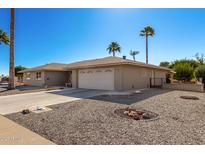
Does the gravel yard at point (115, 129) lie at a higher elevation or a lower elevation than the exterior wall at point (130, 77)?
lower

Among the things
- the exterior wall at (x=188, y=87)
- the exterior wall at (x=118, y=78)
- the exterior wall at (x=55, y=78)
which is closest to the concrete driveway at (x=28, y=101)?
the exterior wall at (x=118, y=78)

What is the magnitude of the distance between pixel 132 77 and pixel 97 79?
379 centimetres

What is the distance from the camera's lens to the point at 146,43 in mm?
27594

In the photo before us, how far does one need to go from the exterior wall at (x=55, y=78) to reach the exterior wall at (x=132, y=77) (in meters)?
11.4

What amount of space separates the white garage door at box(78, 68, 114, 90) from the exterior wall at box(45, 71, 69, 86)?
5722mm

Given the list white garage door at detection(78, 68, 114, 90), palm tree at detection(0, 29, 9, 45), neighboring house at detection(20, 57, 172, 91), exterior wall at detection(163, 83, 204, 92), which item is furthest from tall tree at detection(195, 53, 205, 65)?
palm tree at detection(0, 29, 9, 45)

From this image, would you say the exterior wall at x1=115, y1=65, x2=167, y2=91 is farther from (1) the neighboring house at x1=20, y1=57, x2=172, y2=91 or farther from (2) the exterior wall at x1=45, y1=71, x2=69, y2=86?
(2) the exterior wall at x1=45, y1=71, x2=69, y2=86

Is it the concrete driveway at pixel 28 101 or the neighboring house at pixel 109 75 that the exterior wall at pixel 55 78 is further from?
the concrete driveway at pixel 28 101

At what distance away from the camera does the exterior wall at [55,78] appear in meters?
19.2

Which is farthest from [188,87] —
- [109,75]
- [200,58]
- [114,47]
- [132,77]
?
[200,58]

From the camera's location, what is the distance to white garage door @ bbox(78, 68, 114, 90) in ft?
43.2

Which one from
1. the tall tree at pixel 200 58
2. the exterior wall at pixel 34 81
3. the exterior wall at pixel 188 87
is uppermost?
the tall tree at pixel 200 58

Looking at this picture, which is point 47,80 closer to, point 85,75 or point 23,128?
point 85,75
